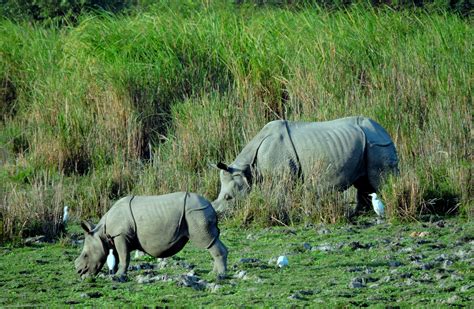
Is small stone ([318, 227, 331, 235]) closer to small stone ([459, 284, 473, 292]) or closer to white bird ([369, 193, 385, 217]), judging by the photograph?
white bird ([369, 193, 385, 217])

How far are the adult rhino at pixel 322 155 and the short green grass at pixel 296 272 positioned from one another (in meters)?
0.77

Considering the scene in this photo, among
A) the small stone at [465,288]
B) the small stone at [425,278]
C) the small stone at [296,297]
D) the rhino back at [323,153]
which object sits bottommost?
the small stone at [425,278]

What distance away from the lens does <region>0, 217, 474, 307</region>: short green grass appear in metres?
7.95

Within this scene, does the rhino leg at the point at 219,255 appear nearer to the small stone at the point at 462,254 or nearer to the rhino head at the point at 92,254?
the rhino head at the point at 92,254

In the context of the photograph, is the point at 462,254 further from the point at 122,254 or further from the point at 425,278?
the point at 122,254

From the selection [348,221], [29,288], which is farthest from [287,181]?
[29,288]

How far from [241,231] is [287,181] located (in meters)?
0.80

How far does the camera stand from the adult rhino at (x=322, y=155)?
11836 mm

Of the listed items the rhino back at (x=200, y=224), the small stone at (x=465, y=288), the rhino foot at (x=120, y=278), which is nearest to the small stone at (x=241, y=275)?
the rhino back at (x=200, y=224)

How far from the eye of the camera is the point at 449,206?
11844 mm

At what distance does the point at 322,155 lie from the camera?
11930 mm

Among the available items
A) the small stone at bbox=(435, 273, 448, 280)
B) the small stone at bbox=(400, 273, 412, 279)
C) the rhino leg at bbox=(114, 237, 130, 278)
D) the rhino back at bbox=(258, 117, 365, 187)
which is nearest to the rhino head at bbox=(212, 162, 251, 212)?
the rhino back at bbox=(258, 117, 365, 187)

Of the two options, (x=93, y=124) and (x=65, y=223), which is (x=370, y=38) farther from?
(x=65, y=223)

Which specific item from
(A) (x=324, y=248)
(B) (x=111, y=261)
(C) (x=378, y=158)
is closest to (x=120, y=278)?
(B) (x=111, y=261)
